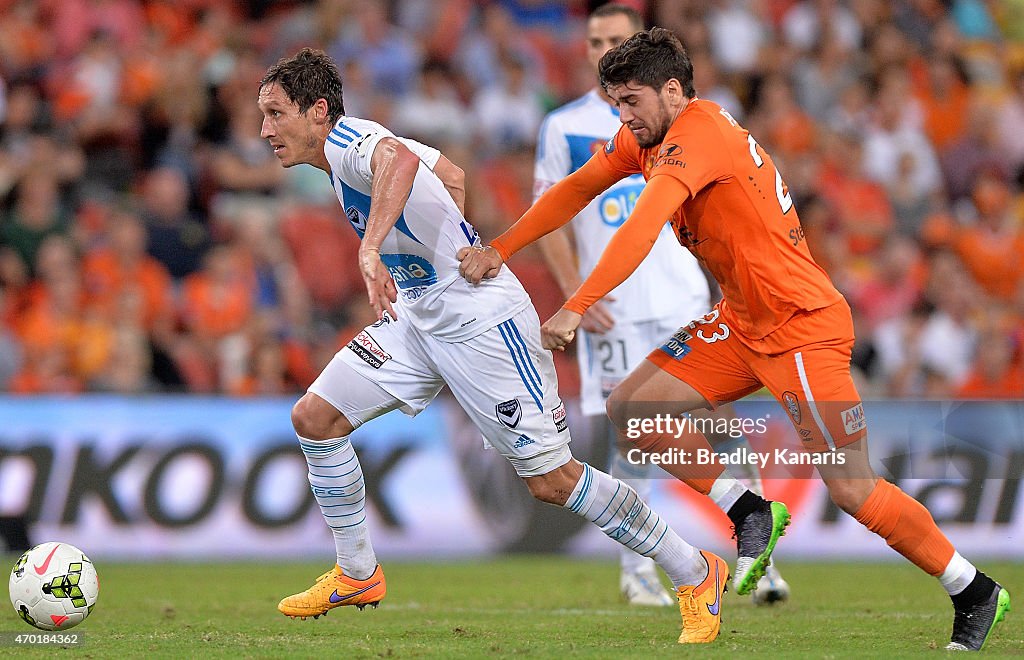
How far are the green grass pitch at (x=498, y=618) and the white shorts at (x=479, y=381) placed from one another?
93cm

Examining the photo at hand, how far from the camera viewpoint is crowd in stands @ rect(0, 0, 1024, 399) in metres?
12.7

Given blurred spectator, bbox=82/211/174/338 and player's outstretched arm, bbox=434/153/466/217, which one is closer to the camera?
player's outstretched arm, bbox=434/153/466/217

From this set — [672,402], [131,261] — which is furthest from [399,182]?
[131,261]

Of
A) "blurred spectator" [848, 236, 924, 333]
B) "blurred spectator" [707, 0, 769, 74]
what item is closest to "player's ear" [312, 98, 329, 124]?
"blurred spectator" [848, 236, 924, 333]

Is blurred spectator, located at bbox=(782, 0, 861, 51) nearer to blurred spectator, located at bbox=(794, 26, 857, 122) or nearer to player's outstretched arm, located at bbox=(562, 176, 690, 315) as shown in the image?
blurred spectator, located at bbox=(794, 26, 857, 122)

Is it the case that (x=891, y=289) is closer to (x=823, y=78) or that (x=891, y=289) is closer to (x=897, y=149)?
(x=897, y=149)

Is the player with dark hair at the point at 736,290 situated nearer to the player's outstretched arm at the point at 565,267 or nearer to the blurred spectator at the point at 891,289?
the player's outstretched arm at the point at 565,267

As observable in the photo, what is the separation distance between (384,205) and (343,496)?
1.58m

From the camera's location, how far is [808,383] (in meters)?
6.35

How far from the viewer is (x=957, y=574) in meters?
6.21

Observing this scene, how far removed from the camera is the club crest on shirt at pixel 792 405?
6.43 m

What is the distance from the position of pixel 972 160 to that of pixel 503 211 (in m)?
6.17

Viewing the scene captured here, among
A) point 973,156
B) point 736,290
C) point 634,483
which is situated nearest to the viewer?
point 736,290

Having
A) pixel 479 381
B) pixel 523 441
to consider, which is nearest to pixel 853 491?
pixel 523 441
